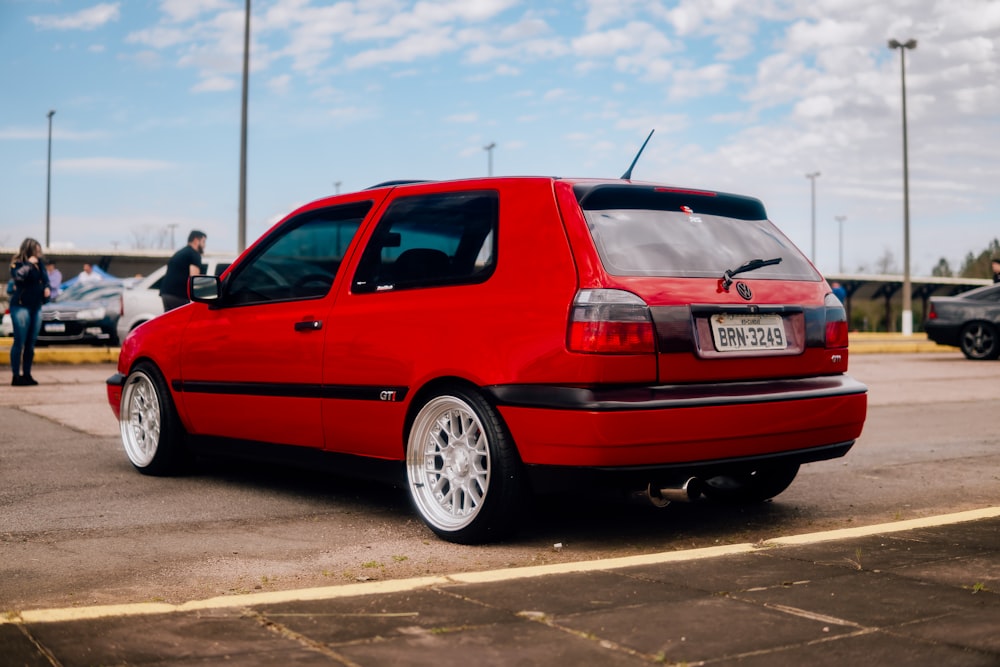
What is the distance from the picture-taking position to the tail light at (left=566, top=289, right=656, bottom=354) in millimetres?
4512

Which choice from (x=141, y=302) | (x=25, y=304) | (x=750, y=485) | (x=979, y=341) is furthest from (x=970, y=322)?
(x=750, y=485)

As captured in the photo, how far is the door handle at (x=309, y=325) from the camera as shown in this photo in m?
5.59

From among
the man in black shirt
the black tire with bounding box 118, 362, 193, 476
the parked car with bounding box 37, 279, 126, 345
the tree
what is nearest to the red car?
the black tire with bounding box 118, 362, 193, 476

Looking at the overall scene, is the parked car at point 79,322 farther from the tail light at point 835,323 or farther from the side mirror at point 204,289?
the tail light at point 835,323

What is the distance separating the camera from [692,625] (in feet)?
11.3

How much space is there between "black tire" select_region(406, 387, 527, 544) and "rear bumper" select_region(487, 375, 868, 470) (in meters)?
0.10

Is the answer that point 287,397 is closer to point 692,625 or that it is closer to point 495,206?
point 495,206

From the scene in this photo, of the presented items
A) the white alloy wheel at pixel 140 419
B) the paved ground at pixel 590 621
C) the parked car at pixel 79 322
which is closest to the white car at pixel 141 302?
the parked car at pixel 79 322

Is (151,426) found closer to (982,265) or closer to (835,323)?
(835,323)

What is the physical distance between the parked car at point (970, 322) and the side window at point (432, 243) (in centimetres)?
1607

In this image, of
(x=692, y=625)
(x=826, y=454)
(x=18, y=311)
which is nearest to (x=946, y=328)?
(x=18, y=311)

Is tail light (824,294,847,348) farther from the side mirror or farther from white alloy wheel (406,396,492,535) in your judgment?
the side mirror

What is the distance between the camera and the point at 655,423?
4547mm

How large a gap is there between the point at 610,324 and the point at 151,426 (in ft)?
11.1
